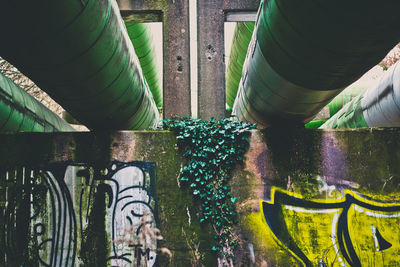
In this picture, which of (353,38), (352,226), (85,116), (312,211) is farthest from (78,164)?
(352,226)

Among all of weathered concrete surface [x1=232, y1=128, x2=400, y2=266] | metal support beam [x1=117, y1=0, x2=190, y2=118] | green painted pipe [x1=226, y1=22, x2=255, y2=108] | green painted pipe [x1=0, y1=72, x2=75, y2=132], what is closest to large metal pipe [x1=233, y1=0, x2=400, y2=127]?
weathered concrete surface [x1=232, y1=128, x2=400, y2=266]

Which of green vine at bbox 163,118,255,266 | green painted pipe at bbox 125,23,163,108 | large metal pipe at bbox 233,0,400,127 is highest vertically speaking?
green painted pipe at bbox 125,23,163,108

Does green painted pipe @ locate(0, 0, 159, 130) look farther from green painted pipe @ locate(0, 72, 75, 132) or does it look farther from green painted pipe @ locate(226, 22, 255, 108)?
green painted pipe @ locate(226, 22, 255, 108)

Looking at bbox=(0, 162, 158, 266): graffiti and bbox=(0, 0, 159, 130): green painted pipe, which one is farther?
bbox=(0, 162, 158, 266): graffiti

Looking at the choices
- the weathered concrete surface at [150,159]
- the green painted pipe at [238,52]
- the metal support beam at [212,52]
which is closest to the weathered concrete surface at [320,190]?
the weathered concrete surface at [150,159]

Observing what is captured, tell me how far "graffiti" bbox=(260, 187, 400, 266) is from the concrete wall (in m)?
0.01

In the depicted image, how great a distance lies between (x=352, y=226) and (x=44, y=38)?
376cm

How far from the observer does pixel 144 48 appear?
27.7 ft

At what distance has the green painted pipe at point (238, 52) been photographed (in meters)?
7.42

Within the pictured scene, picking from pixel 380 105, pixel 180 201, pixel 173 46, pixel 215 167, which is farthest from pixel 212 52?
pixel 180 201

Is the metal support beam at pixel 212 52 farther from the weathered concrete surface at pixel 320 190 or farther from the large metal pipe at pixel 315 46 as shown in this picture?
the large metal pipe at pixel 315 46

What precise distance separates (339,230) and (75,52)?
3.47 meters

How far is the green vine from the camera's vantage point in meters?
3.59

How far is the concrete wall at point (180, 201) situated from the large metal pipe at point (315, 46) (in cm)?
101
